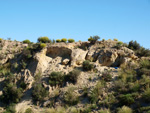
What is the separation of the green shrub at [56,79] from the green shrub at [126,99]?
6652mm

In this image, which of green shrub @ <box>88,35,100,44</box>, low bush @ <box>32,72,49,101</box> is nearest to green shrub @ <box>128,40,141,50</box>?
green shrub @ <box>88,35,100,44</box>

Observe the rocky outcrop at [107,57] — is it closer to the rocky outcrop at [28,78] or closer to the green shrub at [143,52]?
the green shrub at [143,52]

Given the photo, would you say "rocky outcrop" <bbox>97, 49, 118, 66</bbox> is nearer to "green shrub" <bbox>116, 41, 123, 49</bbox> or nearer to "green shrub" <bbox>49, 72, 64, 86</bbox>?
"green shrub" <bbox>116, 41, 123, 49</bbox>

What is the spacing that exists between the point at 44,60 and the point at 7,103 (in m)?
6.67

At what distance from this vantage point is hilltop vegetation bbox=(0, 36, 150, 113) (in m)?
→ 15.6

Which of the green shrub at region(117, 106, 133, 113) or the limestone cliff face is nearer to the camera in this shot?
the green shrub at region(117, 106, 133, 113)

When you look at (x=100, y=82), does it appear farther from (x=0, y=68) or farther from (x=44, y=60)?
(x=0, y=68)

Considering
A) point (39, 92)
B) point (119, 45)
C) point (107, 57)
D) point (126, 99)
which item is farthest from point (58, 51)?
point (126, 99)

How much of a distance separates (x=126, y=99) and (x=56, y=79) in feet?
24.8

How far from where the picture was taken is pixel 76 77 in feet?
61.8

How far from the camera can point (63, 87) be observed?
738 inches

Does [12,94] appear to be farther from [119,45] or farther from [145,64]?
[145,64]

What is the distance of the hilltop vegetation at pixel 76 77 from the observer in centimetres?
1557

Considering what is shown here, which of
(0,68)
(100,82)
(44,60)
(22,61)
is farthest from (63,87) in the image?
(0,68)
